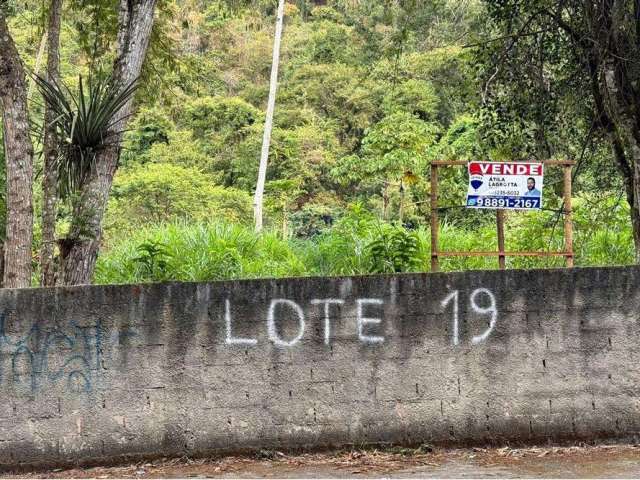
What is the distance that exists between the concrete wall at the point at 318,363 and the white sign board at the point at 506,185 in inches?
52.1

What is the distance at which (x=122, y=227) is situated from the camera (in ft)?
69.1

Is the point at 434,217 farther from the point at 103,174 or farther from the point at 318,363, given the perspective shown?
the point at 103,174

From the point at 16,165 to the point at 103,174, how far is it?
789 millimetres

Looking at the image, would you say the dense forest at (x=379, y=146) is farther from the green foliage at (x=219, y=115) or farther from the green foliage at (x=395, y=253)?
the green foliage at (x=219, y=115)

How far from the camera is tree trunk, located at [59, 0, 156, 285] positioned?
28.2 feet

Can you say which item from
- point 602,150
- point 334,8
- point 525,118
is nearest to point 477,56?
point 525,118

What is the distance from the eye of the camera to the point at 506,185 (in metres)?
7.98

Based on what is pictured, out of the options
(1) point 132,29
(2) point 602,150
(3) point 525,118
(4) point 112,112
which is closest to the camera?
(4) point 112,112

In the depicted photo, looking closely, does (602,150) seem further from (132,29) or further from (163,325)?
(163,325)

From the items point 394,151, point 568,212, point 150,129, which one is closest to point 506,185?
point 568,212

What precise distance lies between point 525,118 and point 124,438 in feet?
19.3

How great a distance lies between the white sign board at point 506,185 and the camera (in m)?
7.96

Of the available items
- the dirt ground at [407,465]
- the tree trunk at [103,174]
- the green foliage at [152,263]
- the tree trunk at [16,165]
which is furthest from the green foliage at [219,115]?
the dirt ground at [407,465]

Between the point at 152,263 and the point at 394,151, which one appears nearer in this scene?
the point at 152,263
